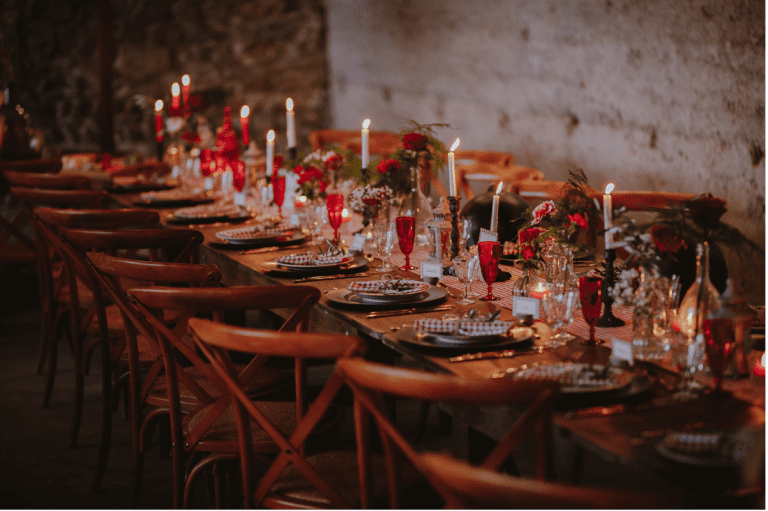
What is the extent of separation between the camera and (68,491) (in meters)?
2.77

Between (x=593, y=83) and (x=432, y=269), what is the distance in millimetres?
2731

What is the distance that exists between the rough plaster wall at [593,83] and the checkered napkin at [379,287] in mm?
2091

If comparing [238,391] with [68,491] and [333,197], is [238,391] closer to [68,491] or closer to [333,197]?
[333,197]

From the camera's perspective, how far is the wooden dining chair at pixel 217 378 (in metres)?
1.77

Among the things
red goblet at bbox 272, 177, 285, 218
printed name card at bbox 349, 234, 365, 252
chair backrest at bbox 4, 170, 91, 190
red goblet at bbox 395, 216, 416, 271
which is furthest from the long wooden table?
chair backrest at bbox 4, 170, 91, 190

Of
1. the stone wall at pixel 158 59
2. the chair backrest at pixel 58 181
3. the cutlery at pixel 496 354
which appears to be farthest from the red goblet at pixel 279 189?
the stone wall at pixel 158 59

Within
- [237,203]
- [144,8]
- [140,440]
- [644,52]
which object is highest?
[144,8]

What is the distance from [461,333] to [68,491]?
174cm

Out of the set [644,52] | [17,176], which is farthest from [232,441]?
[644,52]

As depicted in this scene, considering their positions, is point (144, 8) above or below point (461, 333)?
above

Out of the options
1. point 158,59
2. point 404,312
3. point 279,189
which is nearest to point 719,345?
point 404,312

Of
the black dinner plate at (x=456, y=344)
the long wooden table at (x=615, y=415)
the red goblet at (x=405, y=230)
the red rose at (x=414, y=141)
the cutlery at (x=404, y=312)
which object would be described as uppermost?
the red rose at (x=414, y=141)

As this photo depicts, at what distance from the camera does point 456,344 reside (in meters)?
1.71

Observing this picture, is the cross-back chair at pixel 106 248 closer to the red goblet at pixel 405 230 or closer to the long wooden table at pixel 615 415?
the red goblet at pixel 405 230
